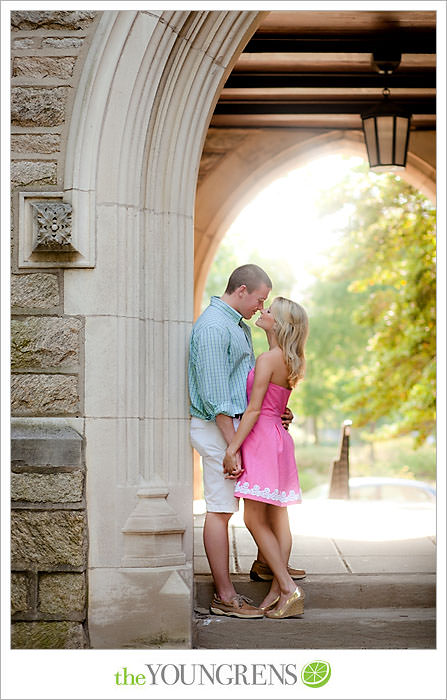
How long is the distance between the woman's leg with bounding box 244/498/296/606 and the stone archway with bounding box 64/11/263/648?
0.41m

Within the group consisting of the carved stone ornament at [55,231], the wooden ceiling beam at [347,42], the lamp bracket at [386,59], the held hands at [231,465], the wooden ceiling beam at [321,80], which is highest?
the wooden ceiling beam at [347,42]

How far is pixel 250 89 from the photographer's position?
766cm

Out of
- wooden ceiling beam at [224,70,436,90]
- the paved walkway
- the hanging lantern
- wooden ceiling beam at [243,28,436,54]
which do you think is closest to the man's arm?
the paved walkway

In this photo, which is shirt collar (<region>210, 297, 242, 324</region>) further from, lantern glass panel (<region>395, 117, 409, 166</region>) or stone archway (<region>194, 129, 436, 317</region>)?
stone archway (<region>194, 129, 436, 317</region>)


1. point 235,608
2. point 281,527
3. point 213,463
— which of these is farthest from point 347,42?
point 235,608

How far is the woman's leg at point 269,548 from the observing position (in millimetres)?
4801

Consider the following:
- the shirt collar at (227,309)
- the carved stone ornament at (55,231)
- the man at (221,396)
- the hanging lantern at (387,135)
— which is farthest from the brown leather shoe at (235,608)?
the hanging lantern at (387,135)

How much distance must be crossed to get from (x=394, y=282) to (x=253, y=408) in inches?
332

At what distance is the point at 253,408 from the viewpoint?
4777 millimetres

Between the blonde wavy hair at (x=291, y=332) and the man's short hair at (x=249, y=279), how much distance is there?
141mm

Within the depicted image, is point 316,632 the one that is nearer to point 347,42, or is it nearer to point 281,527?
point 281,527

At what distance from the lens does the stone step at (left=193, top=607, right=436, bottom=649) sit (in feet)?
15.2

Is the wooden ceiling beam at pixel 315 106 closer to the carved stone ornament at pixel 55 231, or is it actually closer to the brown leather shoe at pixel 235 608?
the carved stone ornament at pixel 55 231

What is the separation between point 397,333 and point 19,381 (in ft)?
26.6
